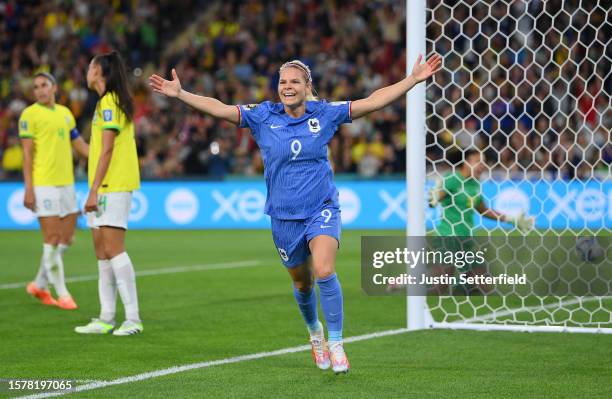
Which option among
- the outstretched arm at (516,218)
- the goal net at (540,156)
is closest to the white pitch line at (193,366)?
the goal net at (540,156)

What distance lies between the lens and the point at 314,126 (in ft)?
21.3

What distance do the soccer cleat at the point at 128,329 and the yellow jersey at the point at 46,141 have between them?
2.07 metres

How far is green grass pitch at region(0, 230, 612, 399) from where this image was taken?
602cm

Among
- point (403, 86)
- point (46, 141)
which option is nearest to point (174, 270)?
point (46, 141)

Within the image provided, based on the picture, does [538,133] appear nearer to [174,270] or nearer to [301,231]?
[301,231]

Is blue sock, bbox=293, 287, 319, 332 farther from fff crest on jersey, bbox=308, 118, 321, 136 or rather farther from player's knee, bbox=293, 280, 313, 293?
fff crest on jersey, bbox=308, 118, 321, 136

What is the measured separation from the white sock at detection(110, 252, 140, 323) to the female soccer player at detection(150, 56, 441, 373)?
6.78 ft

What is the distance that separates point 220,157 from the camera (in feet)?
68.9

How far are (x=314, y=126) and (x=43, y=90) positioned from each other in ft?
12.9

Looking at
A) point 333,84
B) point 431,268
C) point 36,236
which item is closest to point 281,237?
point 431,268

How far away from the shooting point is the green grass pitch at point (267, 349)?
237 inches

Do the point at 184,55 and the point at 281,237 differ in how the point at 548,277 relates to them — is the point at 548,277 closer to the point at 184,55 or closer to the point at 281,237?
the point at 281,237

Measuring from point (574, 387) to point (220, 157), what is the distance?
50.7 feet

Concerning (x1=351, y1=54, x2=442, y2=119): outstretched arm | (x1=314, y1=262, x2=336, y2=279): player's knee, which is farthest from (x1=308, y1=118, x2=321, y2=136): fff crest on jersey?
(x1=314, y1=262, x2=336, y2=279): player's knee
